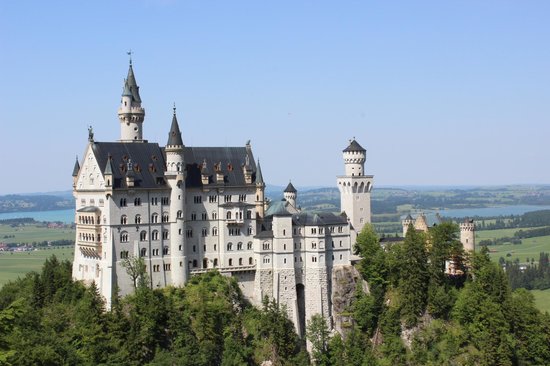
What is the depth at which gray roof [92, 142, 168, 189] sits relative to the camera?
93688 mm

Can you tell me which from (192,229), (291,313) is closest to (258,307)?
(291,313)

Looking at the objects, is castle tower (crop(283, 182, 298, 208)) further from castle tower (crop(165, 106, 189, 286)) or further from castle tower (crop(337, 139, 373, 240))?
castle tower (crop(165, 106, 189, 286))

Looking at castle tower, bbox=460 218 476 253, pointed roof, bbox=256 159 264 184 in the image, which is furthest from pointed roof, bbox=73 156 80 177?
castle tower, bbox=460 218 476 253

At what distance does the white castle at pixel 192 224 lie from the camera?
93.3 meters

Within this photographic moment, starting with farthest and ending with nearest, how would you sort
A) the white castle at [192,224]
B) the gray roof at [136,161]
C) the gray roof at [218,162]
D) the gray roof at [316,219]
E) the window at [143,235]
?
1. the gray roof at [218,162]
2. the gray roof at [316,219]
3. the window at [143,235]
4. the gray roof at [136,161]
5. the white castle at [192,224]

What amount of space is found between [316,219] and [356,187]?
12952mm

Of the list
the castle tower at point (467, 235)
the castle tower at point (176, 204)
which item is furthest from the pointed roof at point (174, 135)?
the castle tower at point (467, 235)

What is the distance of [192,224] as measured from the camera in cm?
9962

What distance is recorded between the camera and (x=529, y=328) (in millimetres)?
95312

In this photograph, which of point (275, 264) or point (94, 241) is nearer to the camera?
point (94, 241)

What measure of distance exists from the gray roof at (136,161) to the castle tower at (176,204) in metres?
1.39

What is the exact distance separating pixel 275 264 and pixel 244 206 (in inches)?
333

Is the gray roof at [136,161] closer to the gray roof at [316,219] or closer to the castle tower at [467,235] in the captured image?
the gray roof at [316,219]

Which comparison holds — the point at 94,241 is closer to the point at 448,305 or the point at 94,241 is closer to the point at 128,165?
the point at 128,165
